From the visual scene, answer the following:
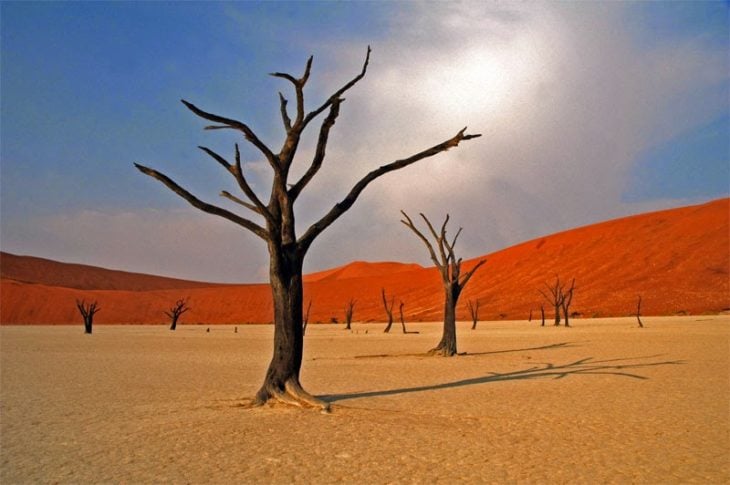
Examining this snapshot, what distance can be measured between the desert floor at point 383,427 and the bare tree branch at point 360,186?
2778 mm

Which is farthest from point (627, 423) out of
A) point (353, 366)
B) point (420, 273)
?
point (420, 273)

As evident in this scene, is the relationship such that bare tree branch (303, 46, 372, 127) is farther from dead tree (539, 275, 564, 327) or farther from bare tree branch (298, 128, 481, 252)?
dead tree (539, 275, 564, 327)

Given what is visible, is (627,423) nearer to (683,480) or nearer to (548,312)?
(683,480)

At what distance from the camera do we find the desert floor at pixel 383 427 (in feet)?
19.2

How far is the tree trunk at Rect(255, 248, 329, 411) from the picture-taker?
973cm

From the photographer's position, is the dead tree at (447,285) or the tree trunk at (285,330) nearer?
the tree trunk at (285,330)

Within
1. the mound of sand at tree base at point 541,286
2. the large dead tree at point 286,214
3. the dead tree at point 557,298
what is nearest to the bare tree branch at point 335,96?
the large dead tree at point 286,214

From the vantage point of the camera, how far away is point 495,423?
822cm

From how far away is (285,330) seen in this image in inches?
390

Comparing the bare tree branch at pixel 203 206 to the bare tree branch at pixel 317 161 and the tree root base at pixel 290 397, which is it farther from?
the tree root base at pixel 290 397

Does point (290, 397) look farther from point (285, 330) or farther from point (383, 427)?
point (383, 427)

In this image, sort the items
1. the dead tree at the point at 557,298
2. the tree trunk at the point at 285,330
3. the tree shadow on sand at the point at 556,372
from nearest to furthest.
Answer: the tree trunk at the point at 285,330 → the tree shadow on sand at the point at 556,372 → the dead tree at the point at 557,298

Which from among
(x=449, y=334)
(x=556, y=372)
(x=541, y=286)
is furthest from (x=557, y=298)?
(x=556, y=372)

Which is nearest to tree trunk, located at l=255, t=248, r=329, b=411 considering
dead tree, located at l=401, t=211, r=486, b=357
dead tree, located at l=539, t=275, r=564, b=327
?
dead tree, located at l=401, t=211, r=486, b=357
